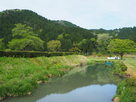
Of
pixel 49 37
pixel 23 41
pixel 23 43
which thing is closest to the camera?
pixel 23 43

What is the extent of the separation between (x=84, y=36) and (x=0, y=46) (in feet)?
182

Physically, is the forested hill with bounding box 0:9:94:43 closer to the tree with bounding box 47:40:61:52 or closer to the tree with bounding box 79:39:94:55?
the tree with bounding box 79:39:94:55

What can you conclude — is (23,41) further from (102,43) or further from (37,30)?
(102,43)

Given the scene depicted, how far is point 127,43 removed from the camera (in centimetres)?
6731

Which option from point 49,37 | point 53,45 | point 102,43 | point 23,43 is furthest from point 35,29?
point 23,43

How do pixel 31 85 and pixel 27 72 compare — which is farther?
pixel 27 72

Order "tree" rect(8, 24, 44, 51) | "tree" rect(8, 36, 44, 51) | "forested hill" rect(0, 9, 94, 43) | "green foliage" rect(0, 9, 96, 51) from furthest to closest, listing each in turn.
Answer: "forested hill" rect(0, 9, 94, 43) → "green foliage" rect(0, 9, 96, 51) → "tree" rect(8, 24, 44, 51) → "tree" rect(8, 36, 44, 51)

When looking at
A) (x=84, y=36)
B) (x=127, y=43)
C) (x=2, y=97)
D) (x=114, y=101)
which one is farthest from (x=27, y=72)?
(x=84, y=36)

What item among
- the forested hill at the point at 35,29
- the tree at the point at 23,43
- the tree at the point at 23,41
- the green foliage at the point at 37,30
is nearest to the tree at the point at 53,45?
the green foliage at the point at 37,30

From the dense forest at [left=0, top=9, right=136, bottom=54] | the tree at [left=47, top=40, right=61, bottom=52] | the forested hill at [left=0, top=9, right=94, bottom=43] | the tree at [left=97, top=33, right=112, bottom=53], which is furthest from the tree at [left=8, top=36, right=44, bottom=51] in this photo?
the tree at [left=97, top=33, right=112, bottom=53]

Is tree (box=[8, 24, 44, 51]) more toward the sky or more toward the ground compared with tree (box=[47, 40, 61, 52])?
more toward the sky

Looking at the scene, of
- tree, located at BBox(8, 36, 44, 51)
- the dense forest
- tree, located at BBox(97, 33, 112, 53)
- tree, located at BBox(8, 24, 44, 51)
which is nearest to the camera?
tree, located at BBox(8, 36, 44, 51)

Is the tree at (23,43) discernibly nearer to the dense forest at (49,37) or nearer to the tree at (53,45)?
the dense forest at (49,37)

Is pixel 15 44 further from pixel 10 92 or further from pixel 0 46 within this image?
pixel 10 92
